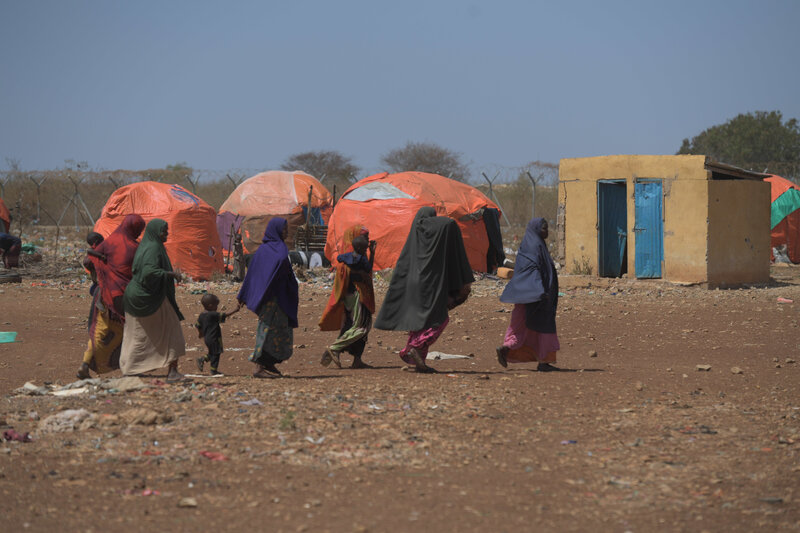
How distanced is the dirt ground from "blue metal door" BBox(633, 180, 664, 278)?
6251 mm

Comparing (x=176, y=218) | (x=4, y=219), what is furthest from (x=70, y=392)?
(x=4, y=219)

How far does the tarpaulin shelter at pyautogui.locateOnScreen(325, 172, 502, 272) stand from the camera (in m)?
17.0

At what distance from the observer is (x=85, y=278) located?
1631 centimetres

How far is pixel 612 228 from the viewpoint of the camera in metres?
15.3

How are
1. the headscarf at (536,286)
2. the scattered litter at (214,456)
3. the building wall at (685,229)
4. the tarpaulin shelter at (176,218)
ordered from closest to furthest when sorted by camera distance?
the scattered litter at (214,456) → the headscarf at (536,286) → the building wall at (685,229) → the tarpaulin shelter at (176,218)

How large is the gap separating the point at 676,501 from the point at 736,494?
0.97 ft

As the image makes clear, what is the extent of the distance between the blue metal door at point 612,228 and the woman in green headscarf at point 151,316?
9691 millimetres

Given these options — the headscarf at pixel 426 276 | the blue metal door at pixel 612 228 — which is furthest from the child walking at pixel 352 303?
the blue metal door at pixel 612 228

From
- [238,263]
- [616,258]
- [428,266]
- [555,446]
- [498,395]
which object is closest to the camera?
[555,446]

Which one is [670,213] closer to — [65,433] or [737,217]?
[737,217]

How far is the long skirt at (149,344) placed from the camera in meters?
6.50

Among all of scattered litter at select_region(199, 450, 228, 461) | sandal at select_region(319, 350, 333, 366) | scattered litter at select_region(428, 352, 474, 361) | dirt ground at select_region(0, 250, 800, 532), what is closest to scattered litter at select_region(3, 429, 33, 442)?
dirt ground at select_region(0, 250, 800, 532)

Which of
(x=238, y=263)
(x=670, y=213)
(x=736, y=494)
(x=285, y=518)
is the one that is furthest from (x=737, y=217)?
(x=285, y=518)

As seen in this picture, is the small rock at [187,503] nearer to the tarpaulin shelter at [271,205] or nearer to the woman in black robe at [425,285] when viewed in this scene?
the woman in black robe at [425,285]
